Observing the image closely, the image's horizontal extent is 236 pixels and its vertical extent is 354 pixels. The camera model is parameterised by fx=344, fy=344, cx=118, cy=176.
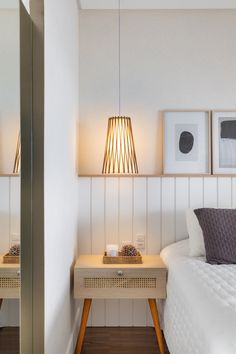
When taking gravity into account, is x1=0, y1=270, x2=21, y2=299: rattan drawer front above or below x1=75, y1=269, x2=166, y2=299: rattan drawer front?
above

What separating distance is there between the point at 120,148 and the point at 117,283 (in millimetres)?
977

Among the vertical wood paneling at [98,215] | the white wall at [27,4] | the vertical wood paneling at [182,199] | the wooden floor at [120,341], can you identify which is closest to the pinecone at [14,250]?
the white wall at [27,4]

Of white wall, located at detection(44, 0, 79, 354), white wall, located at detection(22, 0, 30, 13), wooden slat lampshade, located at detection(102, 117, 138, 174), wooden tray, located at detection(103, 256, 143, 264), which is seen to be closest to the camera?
white wall, located at detection(22, 0, 30, 13)

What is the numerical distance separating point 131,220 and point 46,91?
4.96 ft

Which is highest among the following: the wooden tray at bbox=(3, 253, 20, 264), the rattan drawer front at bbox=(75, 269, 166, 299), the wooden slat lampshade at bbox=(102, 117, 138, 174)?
the wooden slat lampshade at bbox=(102, 117, 138, 174)

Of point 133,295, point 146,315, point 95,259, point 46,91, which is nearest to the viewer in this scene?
point 46,91

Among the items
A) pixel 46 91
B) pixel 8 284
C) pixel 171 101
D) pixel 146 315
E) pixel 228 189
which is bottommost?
pixel 146 315

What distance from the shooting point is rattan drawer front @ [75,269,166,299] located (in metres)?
2.33

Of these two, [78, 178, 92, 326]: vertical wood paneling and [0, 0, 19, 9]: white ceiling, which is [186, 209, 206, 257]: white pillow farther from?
[0, 0, 19, 9]: white ceiling

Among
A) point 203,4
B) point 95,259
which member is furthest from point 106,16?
point 95,259

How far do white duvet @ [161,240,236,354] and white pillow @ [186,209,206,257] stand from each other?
0.22 feet

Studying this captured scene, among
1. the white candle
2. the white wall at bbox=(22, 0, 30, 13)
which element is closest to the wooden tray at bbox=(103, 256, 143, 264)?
the white candle

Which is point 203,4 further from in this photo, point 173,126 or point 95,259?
point 95,259

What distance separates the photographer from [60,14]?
1.98 metres
